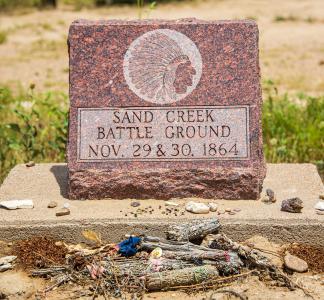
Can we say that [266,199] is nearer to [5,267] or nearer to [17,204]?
[17,204]

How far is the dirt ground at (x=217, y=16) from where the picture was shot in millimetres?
9797

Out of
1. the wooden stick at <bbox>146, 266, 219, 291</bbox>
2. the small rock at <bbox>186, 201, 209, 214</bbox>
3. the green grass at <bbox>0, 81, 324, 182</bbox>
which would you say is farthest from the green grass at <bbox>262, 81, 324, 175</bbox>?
the wooden stick at <bbox>146, 266, 219, 291</bbox>

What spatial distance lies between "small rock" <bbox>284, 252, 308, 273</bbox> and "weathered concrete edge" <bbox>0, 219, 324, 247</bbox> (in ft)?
0.74

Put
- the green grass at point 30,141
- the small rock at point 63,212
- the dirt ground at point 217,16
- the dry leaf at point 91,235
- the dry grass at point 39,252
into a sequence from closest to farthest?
the dry grass at point 39,252, the dry leaf at point 91,235, the small rock at point 63,212, the green grass at point 30,141, the dirt ground at point 217,16

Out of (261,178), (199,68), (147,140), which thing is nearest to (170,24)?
(199,68)

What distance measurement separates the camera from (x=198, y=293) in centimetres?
374

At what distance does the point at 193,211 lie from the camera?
4.31 meters

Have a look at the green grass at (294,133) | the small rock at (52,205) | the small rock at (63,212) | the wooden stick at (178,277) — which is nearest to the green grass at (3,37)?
the green grass at (294,133)

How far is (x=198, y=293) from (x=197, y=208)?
0.70 m

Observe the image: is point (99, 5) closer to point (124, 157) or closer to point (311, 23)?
point (311, 23)

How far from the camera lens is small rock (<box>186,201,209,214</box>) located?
430cm

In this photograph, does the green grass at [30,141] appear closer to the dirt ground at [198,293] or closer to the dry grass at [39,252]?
the dry grass at [39,252]

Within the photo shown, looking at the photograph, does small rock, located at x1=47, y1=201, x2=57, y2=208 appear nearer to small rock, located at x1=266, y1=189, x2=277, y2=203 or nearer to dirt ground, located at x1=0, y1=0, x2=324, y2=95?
small rock, located at x1=266, y1=189, x2=277, y2=203

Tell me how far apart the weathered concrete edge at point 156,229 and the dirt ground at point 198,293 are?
1.06 feet
